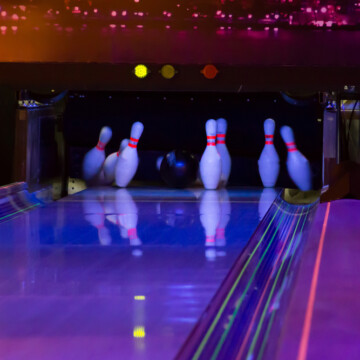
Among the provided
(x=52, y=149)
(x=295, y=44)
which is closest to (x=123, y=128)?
(x=52, y=149)

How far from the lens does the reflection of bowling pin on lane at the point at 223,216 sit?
2652mm

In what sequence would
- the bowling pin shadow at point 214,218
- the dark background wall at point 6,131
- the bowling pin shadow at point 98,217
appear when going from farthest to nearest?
1. the dark background wall at point 6,131
2. the bowling pin shadow at point 98,217
3. the bowling pin shadow at point 214,218

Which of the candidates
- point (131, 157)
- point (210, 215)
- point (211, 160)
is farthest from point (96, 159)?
point (210, 215)

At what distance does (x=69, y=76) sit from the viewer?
361cm

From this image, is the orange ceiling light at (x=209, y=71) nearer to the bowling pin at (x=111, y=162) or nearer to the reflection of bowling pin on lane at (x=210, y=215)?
the reflection of bowling pin on lane at (x=210, y=215)

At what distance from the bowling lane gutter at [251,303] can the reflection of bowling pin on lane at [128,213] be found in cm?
48

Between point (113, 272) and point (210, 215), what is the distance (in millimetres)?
1370

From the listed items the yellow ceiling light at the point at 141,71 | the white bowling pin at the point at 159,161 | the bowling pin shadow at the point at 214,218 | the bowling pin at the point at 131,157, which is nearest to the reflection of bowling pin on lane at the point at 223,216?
the bowling pin shadow at the point at 214,218

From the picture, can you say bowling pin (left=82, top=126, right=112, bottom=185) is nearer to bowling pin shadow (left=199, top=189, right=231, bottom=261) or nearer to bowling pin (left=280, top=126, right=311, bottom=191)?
bowling pin shadow (left=199, top=189, right=231, bottom=261)

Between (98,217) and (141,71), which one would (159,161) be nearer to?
(141,71)

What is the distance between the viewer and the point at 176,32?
349 cm

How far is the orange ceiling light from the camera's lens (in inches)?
139

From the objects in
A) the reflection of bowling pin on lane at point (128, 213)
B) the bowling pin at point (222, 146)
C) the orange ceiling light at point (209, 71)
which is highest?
the orange ceiling light at point (209, 71)

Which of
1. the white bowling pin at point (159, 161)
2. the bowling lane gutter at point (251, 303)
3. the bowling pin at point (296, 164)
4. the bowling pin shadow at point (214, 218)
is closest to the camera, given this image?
the bowling lane gutter at point (251, 303)
